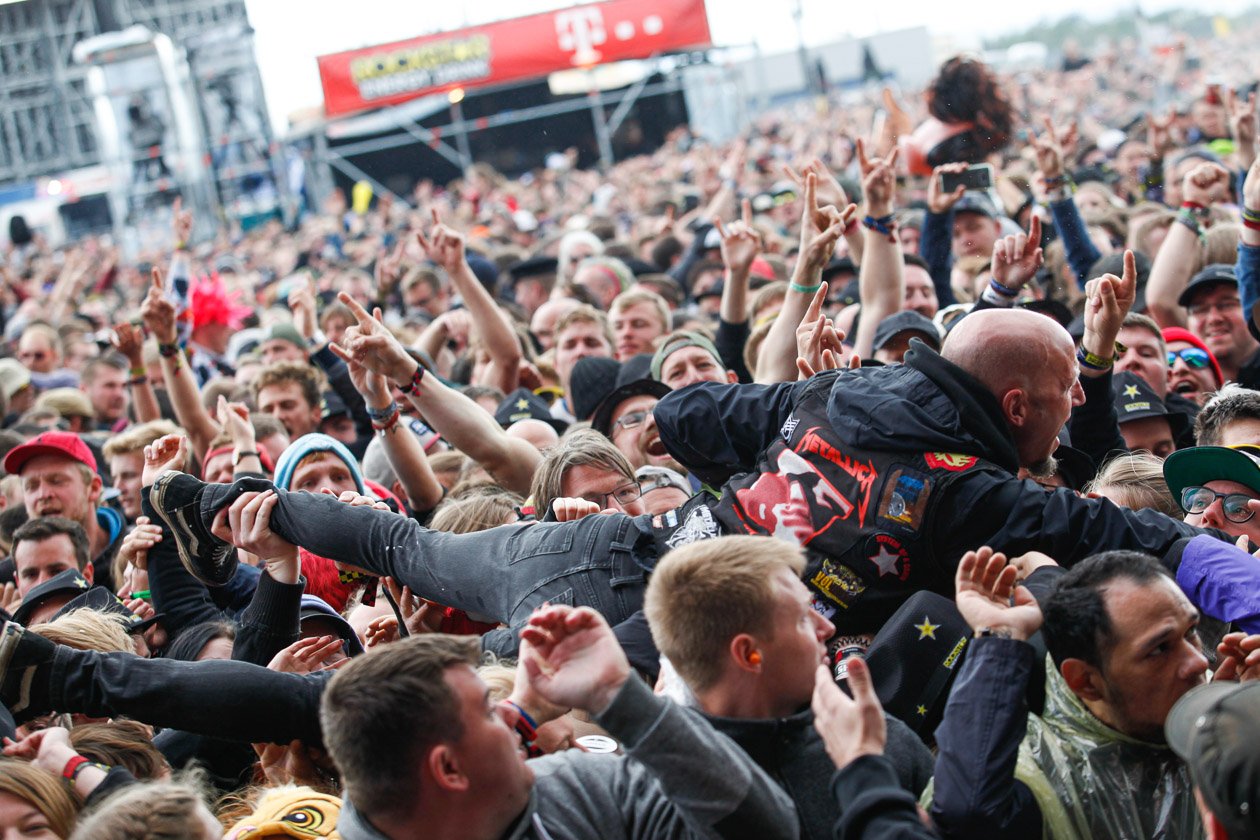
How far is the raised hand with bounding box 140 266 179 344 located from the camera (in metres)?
6.15

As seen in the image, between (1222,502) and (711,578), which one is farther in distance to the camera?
(1222,502)

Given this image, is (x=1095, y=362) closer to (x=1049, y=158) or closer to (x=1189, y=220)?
(x=1189, y=220)

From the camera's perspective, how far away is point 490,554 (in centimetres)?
363

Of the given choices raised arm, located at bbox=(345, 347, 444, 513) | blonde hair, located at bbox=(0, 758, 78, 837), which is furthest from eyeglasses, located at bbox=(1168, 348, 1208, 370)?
blonde hair, located at bbox=(0, 758, 78, 837)

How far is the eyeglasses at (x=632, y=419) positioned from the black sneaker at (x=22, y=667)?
259 centimetres

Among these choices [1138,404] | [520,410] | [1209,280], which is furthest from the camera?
[520,410]

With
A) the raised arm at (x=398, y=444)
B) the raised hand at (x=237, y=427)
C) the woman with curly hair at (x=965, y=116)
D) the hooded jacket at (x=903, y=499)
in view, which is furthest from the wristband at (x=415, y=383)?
the woman with curly hair at (x=965, y=116)

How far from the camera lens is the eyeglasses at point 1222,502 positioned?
352 cm

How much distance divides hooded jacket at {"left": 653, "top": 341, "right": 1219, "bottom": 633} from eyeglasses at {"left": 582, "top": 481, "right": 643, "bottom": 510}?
2.66 feet

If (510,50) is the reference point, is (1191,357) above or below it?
below

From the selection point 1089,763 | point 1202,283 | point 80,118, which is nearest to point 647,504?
point 1089,763

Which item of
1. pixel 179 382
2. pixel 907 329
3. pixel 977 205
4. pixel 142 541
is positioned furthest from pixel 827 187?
pixel 142 541

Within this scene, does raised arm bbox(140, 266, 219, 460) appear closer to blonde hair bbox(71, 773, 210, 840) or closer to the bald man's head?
blonde hair bbox(71, 773, 210, 840)

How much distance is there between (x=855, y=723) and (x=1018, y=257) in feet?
9.26
